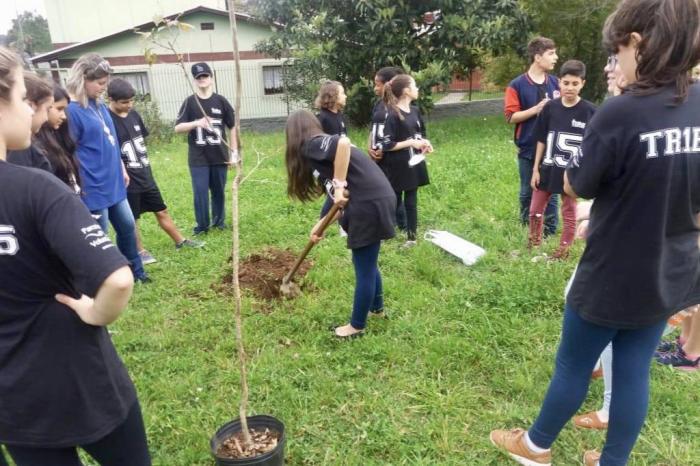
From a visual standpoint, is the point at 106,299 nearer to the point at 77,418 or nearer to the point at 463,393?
the point at 77,418

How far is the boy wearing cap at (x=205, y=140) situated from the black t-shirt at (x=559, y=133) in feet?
9.99

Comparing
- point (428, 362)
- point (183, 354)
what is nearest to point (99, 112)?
point (183, 354)

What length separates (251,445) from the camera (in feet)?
7.65

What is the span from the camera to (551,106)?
4.33m

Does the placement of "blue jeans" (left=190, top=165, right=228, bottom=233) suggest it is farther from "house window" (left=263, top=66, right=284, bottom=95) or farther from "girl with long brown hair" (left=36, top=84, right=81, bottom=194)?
"house window" (left=263, top=66, right=284, bottom=95)

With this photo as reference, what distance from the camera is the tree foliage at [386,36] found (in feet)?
36.7

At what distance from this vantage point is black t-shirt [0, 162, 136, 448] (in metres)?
1.31

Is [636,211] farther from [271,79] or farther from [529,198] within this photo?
[271,79]

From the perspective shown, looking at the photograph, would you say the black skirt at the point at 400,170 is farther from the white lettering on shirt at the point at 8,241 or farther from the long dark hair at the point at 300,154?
the white lettering on shirt at the point at 8,241

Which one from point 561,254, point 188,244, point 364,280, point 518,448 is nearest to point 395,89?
point 561,254

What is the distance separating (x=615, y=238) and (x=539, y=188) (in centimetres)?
283

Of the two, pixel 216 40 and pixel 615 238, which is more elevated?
pixel 216 40

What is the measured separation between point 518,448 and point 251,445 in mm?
1199

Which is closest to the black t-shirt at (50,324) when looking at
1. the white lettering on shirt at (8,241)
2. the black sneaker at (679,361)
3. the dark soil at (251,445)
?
the white lettering on shirt at (8,241)
